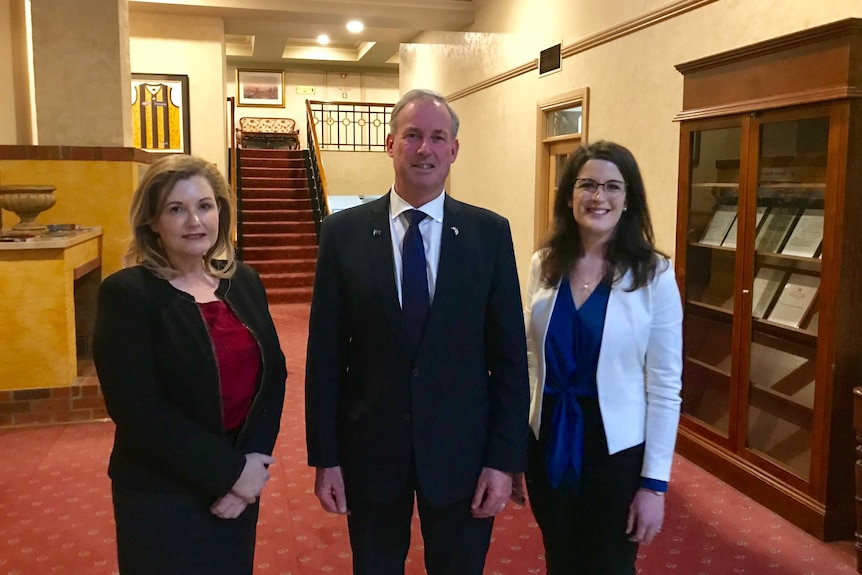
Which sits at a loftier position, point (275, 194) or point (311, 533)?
point (275, 194)

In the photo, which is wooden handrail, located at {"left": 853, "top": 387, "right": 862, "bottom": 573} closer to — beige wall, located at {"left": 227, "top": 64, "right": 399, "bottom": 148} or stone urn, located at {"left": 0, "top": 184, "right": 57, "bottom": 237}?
stone urn, located at {"left": 0, "top": 184, "right": 57, "bottom": 237}

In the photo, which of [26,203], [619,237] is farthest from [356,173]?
[619,237]

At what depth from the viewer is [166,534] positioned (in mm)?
1519

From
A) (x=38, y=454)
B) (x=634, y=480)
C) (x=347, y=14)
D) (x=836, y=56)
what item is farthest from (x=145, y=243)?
(x=347, y=14)

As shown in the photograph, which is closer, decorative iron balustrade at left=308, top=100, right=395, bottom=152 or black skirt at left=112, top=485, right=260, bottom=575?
black skirt at left=112, top=485, right=260, bottom=575

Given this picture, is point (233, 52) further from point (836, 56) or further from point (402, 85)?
point (836, 56)

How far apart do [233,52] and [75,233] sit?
33.8ft

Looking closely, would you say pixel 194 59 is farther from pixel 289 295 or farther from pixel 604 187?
pixel 604 187

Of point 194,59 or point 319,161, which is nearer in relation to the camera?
point 194,59

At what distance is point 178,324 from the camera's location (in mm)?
1509

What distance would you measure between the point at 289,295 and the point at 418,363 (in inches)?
296

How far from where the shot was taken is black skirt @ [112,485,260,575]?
59.4 inches

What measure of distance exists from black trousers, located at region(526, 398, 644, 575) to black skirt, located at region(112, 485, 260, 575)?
79 cm

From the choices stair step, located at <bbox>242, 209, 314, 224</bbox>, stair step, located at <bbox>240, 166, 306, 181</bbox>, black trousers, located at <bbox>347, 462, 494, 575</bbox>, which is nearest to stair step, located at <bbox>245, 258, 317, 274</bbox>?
stair step, located at <bbox>242, 209, 314, 224</bbox>
